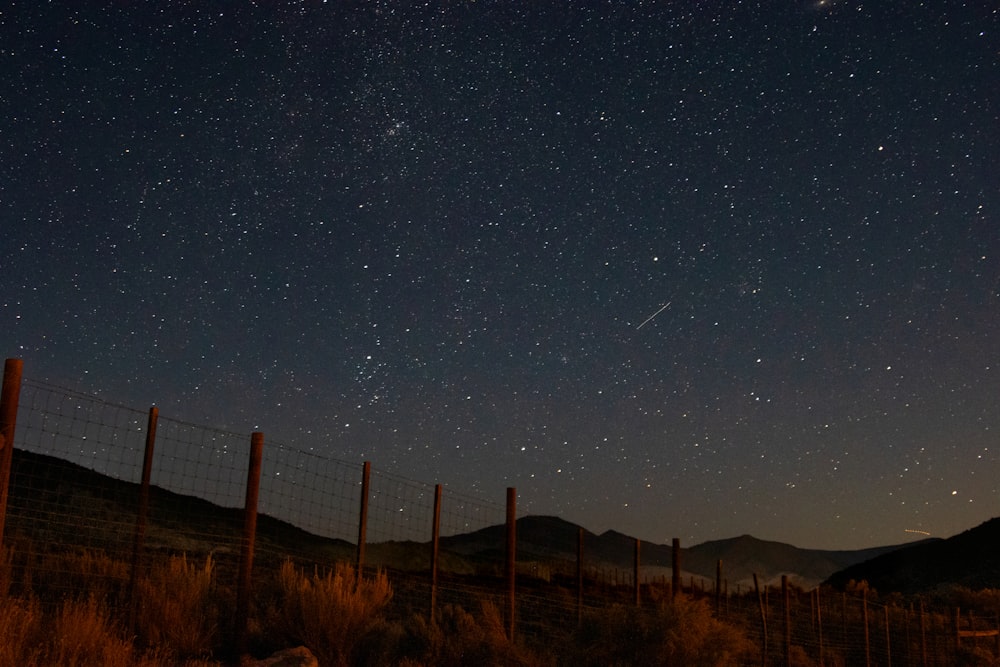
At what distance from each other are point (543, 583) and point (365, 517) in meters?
25.3

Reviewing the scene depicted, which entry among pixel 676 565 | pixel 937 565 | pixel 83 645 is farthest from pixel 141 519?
pixel 937 565

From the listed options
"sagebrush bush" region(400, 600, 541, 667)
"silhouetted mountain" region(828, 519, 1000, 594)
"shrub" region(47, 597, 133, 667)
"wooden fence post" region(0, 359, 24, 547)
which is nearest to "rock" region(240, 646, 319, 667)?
"sagebrush bush" region(400, 600, 541, 667)

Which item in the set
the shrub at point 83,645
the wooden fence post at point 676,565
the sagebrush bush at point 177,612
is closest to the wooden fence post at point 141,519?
the sagebrush bush at point 177,612

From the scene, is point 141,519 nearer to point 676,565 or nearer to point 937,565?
point 676,565

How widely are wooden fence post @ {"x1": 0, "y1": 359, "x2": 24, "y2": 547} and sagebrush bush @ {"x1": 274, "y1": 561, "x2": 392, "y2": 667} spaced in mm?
4241

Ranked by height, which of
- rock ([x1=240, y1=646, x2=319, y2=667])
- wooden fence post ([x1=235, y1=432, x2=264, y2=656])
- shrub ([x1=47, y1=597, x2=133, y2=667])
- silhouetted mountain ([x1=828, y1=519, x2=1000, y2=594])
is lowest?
rock ([x1=240, y1=646, x2=319, y2=667])

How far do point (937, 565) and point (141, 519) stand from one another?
9753 centimetres

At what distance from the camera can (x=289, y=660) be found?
1077 cm

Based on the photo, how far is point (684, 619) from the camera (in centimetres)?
1469

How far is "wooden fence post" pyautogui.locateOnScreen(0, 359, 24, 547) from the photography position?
8.85 metres

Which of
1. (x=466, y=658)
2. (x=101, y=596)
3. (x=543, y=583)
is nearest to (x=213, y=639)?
(x=101, y=596)

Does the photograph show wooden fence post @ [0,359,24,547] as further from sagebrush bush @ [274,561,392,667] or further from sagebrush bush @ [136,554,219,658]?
sagebrush bush @ [274,561,392,667]

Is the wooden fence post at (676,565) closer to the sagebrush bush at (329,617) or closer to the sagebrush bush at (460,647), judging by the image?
the sagebrush bush at (460,647)

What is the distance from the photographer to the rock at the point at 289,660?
34.7 ft
